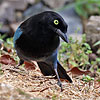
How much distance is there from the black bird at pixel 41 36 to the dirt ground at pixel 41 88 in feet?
0.52

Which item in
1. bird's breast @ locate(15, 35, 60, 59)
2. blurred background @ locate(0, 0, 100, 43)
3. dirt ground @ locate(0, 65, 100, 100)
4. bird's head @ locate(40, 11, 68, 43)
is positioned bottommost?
dirt ground @ locate(0, 65, 100, 100)

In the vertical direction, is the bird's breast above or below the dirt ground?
above

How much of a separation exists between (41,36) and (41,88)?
592 mm

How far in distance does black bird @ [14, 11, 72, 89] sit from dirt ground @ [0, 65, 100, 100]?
16 cm

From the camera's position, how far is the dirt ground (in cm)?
282

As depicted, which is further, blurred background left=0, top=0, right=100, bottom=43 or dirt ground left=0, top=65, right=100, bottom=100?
blurred background left=0, top=0, right=100, bottom=43

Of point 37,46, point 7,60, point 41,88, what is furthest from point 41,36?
point 7,60

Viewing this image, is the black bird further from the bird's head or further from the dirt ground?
the dirt ground

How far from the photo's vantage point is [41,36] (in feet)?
11.4

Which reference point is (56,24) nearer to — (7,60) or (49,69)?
(49,69)

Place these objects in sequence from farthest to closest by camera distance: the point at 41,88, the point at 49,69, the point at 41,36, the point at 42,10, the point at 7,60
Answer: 1. the point at 42,10
2. the point at 7,60
3. the point at 49,69
4. the point at 41,36
5. the point at 41,88

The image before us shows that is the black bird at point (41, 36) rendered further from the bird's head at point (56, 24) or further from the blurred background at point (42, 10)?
A: the blurred background at point (42, 10)

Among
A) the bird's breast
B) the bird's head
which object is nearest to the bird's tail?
the bird's breast

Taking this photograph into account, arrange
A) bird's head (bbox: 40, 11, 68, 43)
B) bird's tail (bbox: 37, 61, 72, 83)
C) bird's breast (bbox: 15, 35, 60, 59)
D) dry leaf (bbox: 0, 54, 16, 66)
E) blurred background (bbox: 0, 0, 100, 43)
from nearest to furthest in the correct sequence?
1. bird's head (bbox: 40, 11, 68, 43)
2. bird's breast (bbox: 15, 35, 60, 59)
3. bird's tail (bbox: 37, 61, 72, 83)
4. dry leaf (bbox: 0, 54, 16, 66)
5. blurred background (bbox: 0, 0, 100, 43)
